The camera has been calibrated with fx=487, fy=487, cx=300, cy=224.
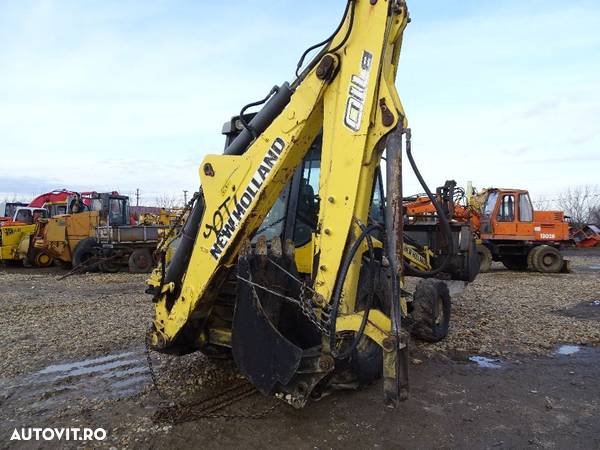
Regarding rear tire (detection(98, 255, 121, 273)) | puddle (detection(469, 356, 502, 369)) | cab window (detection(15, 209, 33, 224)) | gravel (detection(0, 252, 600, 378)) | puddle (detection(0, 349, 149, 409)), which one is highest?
cab window (detection(15, 209, 33, 224))

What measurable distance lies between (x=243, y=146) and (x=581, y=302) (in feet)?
29.2

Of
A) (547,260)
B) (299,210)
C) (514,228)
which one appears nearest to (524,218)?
(514,228)

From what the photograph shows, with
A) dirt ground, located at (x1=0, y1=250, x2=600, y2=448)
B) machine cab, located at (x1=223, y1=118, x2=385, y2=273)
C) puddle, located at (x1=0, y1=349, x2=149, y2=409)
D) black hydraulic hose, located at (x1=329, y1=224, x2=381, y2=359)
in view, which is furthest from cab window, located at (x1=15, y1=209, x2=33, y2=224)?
black hydraulic hose, located at (x1=329, y1=224, x2=381, y2=359)

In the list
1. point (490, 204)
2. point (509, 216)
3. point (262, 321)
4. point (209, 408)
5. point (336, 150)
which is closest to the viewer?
point (336, 150)

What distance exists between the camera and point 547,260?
16062 mm

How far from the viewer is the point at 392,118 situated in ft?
10.0

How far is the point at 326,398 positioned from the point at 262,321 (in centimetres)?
129

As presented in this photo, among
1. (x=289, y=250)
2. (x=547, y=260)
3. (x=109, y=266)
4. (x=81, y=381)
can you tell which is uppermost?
(x=289, y=250)

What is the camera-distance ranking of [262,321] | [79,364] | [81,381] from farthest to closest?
[79,364] < [81,381] < [262,321]

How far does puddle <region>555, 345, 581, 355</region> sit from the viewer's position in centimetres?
601

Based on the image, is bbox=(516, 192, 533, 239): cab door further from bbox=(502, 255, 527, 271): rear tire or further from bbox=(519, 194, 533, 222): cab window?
bbox=(502, 255, 527, 271): rear tire

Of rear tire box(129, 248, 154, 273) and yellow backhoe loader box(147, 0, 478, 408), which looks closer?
yellow backhoe loader box(147, 0, 478, 408)

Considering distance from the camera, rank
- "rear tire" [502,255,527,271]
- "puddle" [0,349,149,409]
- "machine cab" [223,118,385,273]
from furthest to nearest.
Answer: "rear tire" [502,255,527,271]
"machine cab" [223,118,385,273]
"puddle" [0,349,149,409]

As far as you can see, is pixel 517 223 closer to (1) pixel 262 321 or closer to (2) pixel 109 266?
(2) pixel 109 266
